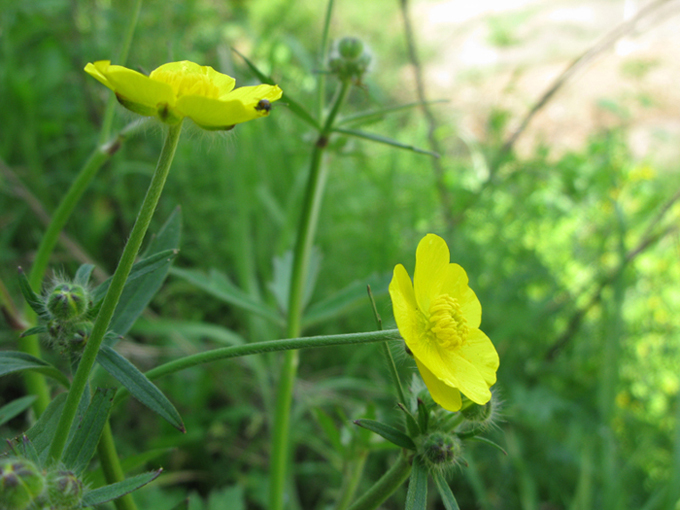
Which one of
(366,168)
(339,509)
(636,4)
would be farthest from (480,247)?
(636,4)

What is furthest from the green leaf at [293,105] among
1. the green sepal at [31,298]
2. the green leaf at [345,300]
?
the green sepal at [31,298]

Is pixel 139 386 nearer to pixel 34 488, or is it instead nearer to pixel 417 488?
pixel 34 488

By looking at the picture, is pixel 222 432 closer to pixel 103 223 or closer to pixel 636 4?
pixel 103 223

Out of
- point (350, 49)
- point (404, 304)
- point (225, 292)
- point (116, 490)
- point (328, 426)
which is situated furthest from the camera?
point (225, 292)

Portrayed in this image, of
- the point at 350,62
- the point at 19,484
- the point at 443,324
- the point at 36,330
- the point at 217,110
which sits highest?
the point at 350,62

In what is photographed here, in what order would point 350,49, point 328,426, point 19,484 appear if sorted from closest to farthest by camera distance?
point 19,484 → point 328,426 → point 350,49

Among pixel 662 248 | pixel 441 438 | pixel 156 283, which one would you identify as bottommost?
pixel 441 438

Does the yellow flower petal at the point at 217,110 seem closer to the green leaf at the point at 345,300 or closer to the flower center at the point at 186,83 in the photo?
the flower center at the point at 186,83

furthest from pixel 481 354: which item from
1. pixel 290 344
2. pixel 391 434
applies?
pixel 290 344
